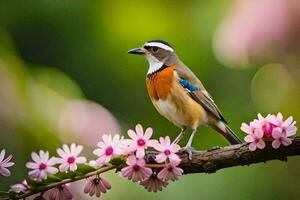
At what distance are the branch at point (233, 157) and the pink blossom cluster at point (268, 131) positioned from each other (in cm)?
3

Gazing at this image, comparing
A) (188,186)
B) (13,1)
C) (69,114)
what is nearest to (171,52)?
(188,186)

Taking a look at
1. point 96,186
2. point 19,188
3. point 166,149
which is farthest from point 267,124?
point 19,188

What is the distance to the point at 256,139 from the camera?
134 cm

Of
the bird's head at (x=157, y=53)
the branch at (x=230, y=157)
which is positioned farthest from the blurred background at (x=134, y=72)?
the branch at (x=230, y=157)

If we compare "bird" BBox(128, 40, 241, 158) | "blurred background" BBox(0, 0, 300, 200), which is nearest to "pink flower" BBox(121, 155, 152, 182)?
"bird" BBox(128, 40, 241, 158)

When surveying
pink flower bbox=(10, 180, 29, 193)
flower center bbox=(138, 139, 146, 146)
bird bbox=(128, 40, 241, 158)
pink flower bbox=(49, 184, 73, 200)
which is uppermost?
bird bbox=(128, 40, 241, 158)

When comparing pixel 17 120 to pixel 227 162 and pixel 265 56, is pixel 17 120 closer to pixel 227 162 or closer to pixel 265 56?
pixel 265 56

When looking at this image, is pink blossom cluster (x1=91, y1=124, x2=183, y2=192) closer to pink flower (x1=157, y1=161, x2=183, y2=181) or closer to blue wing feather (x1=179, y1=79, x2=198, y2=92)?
pink flower (x1=157, y1=161, x2=183, y2=181)

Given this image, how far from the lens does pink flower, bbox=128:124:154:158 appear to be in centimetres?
130

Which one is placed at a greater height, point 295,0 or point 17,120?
point 295,0

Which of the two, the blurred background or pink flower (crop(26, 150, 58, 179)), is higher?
the blurred background

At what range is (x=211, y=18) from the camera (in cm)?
343

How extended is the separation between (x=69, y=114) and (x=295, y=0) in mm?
994

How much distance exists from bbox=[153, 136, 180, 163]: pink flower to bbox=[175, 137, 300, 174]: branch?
8 centimetres
